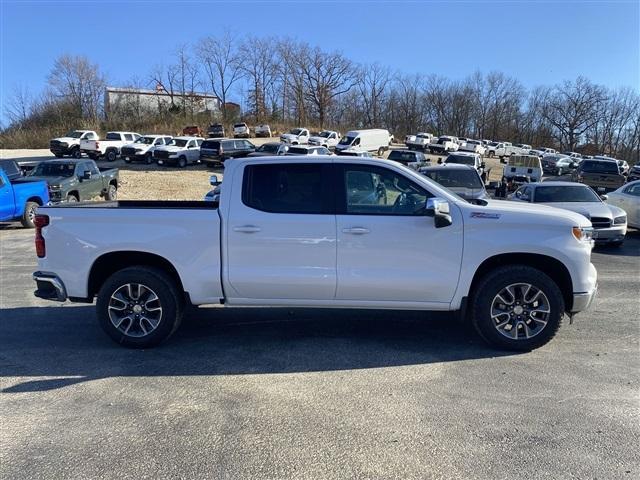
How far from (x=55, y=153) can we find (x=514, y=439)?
4122cm

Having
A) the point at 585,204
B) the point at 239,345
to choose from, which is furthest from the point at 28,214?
the point at 585,204

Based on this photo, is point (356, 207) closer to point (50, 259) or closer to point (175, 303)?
point (175, 303)

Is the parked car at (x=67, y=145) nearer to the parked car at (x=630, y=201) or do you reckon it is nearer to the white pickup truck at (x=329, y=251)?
the parked car at (x=630, y=201)

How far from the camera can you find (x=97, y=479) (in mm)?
2889

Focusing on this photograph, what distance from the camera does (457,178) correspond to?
14477 millimetres

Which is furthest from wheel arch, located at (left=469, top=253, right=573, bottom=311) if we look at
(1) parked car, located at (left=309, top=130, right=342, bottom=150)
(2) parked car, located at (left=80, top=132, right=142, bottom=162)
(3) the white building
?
(3) the white building

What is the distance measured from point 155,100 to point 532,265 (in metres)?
77.2

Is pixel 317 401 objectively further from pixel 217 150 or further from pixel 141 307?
pixel 217 150

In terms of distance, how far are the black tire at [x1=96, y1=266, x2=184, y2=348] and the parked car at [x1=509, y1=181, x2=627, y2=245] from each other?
8718 millimetres

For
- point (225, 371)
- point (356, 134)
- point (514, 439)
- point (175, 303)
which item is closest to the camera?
point (514, 439)

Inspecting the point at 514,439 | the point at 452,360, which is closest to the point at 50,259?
the point at 452,360

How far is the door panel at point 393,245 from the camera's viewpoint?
466cm

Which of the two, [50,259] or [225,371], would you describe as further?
[50,259]

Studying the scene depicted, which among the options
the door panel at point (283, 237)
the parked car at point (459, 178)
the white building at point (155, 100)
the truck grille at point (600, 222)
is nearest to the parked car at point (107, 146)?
the parked car at point (459, 178)
